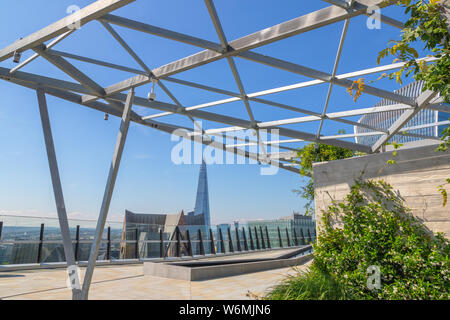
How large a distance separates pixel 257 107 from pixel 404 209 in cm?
594

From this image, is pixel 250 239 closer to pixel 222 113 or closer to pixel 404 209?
pixel 222 113

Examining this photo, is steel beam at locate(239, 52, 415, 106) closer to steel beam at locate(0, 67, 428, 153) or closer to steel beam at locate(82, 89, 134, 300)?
steel beam at locate(0, 67, 428, 153)

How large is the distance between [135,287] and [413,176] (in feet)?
21.2

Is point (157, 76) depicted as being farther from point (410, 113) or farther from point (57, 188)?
point (410, 113)

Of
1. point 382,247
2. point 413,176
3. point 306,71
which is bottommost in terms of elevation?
point 382,247

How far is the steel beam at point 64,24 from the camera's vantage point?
4429 mm

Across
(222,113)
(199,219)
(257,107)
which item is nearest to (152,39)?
(222,113)

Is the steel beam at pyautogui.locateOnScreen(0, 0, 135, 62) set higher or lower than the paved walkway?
higher

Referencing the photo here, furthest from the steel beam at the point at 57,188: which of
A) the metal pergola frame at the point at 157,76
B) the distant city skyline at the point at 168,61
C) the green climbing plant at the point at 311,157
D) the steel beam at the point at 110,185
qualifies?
the green climbing plant at the point at 311,157

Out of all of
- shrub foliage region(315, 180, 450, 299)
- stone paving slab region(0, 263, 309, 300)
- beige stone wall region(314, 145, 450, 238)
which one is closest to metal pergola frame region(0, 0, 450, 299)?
beige stone wall region(314, 145, 450, 238)

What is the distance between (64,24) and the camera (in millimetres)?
4957

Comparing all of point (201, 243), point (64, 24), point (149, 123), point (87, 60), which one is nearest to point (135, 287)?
point (87, 60)

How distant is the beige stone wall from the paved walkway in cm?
243

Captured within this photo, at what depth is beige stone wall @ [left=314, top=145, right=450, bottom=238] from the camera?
5.15 meters
